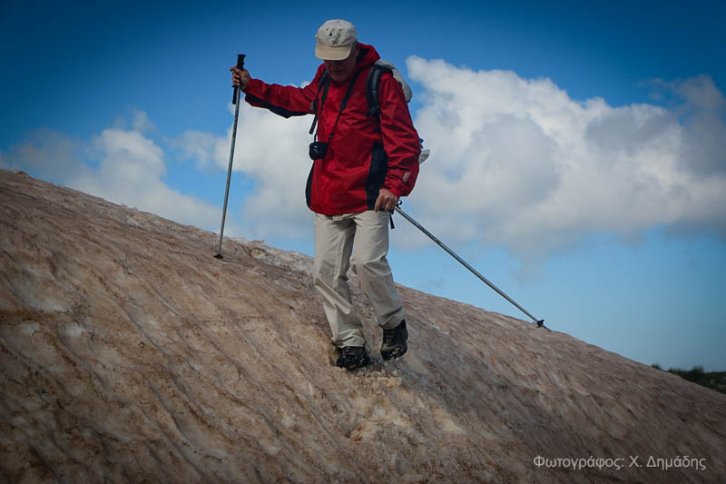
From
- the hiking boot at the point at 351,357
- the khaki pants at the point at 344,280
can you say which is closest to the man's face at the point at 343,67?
the khaki pants at the point at 344,280

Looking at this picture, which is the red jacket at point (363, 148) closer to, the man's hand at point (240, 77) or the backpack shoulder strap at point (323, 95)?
the backpack shoulder strap at point (323, 95)

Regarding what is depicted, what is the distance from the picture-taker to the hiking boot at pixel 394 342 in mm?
7414

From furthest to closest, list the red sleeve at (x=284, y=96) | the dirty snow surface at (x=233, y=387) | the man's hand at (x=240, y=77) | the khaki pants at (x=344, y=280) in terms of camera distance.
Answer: the man's hand at (x=240, y=77) < the red sleeve at (x=284, y=96) < the khaki pants at (x=344, y=280) < the dirty snow surface at (x=233, y=387)

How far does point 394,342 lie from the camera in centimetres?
743

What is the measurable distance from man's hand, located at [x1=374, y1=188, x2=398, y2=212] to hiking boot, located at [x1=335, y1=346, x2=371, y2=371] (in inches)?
64.3

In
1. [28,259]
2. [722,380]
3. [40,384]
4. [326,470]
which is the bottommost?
[326,470]

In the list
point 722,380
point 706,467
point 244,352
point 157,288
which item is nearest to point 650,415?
point 706,467

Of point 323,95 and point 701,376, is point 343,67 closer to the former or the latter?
point 323,95

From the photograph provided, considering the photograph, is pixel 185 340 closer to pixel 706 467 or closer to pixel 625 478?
pixel 625 478

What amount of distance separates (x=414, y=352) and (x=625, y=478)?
139 inches

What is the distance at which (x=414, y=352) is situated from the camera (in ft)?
29.5

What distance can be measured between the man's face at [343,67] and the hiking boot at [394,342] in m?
2.85

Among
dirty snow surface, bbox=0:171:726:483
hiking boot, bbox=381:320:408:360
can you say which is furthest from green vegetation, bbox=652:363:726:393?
hiking boot, bbox=381:320:408:360

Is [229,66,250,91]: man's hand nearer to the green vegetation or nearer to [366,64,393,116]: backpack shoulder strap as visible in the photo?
[366,64,393,116]: backpack shoulder strap
